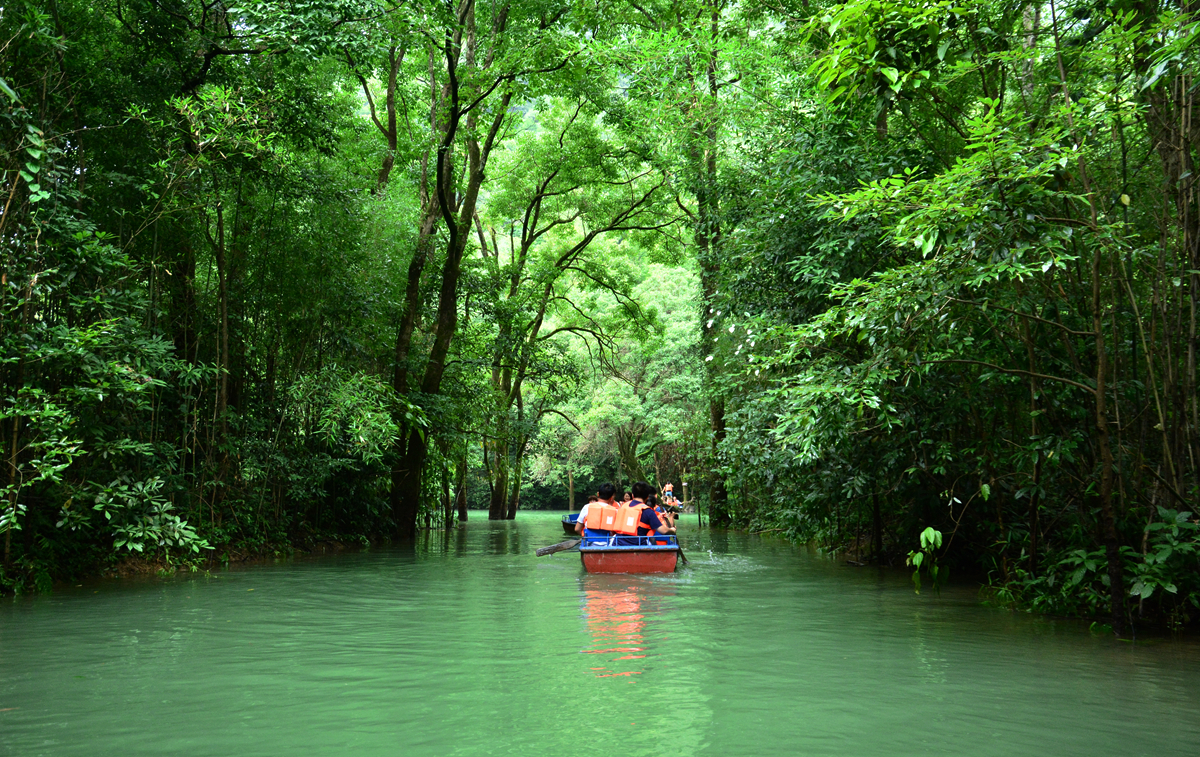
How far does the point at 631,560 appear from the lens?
12.9m

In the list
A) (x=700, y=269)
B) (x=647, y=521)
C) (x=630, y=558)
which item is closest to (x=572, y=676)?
(x=630, y=558)

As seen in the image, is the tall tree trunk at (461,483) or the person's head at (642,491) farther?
the tall tree trunk at (461,483)

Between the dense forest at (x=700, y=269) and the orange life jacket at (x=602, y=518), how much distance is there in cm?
260

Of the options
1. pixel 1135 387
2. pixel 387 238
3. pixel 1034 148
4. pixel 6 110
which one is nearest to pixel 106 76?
pixel 6 110

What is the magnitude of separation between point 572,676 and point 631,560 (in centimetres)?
710

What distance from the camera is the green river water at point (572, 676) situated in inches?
175

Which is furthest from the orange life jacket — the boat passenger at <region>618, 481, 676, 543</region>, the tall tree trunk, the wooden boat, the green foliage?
the tall tree trunk

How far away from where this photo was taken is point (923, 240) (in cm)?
687

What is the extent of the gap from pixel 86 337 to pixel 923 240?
7831mm

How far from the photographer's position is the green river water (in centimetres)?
443

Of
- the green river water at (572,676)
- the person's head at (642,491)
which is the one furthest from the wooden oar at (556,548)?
the green river water at (572,676)

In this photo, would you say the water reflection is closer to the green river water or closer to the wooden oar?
the green river water

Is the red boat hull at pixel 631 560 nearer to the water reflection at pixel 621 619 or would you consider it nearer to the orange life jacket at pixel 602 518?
the water reflection at pixel 621 619

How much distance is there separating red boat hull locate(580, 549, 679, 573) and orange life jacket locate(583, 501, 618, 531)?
2.38ft
